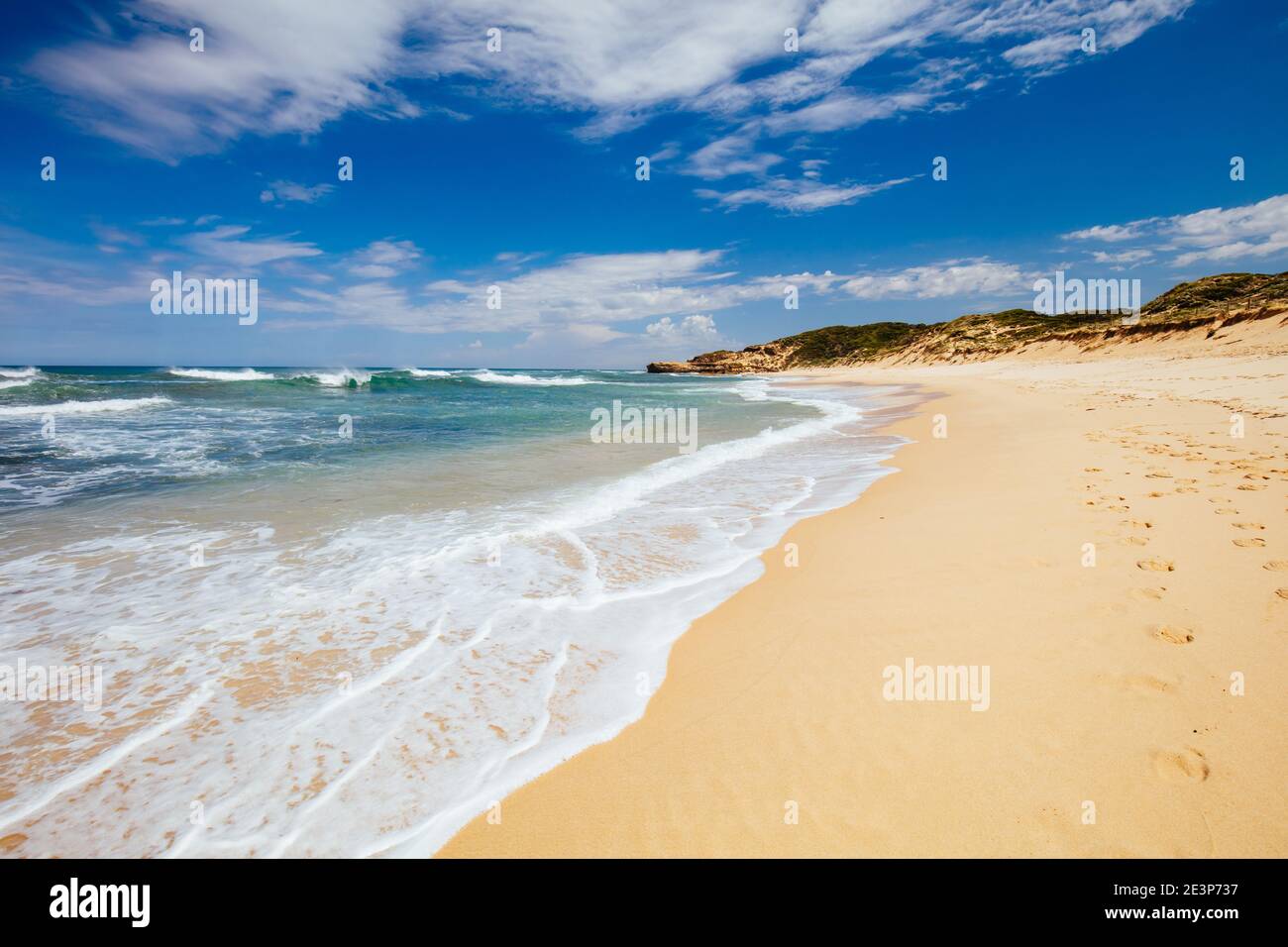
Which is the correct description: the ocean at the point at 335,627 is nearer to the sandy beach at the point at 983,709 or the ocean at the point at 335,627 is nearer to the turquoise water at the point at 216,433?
the turquoise water at the point at 216,433

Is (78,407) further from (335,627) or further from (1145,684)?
(1145,684)

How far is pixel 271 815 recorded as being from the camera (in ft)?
8.90

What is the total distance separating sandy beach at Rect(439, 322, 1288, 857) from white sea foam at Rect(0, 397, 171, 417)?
96.2ft

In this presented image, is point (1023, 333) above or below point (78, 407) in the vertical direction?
above

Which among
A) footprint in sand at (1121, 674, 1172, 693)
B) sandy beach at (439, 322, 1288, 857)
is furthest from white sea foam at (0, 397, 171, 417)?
footprint in sand at (1121, 674, 1172, 693)

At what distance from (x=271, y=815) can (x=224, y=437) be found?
54.2 feet

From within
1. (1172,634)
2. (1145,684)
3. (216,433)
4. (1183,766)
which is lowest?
(1183,766)

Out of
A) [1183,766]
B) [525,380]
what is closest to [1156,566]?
[1183,766]

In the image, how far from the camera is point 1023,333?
59656 mm

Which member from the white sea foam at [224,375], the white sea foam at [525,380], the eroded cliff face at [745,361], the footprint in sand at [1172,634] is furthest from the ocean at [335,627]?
the eroded cliff face at [745,361]

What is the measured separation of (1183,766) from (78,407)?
34673mm

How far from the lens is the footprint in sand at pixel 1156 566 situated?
179 inches

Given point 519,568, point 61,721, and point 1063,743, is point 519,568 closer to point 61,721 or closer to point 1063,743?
point 61,721

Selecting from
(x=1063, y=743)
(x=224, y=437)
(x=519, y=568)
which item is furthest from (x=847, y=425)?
(x=224, y=437)
